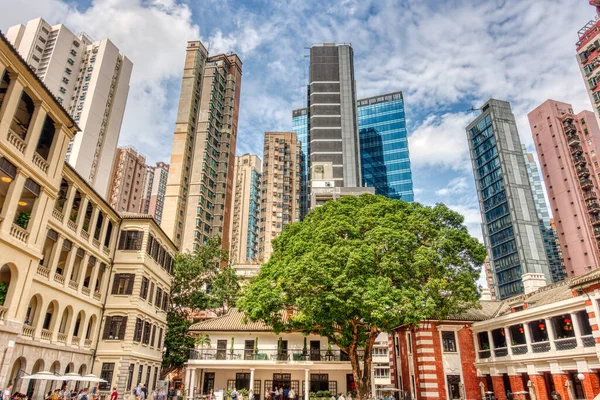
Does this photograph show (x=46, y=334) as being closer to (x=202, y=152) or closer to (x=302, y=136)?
(x=202, y=152)

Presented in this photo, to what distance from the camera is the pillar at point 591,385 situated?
22.2 m

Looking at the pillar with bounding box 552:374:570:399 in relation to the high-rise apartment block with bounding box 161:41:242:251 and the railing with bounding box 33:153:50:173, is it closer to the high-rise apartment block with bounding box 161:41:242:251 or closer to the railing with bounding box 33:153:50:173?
the railing with bounding box 33:153:50:173

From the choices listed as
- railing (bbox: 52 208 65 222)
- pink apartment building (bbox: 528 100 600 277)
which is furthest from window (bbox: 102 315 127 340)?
pink apartment building (bbox: 528 100 600 277)

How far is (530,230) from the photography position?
9294 cm

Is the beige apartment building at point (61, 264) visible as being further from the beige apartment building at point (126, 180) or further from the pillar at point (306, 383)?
the beige apartment building at point (126, 180)

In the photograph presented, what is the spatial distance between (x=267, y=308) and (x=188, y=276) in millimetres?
21939

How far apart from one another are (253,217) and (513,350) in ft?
289

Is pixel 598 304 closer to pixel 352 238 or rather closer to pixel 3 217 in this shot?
pixel 352 238

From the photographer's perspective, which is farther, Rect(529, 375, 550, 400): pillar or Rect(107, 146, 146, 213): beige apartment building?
Rect(107, 146, 146, 213): beige apartment building

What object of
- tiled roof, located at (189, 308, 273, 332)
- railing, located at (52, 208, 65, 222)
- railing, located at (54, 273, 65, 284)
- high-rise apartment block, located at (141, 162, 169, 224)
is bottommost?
tiled roof, located at (189, 308, 273, 332)

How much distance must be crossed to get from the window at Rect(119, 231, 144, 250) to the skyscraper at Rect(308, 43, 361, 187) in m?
57.6

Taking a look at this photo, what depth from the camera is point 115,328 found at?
101 feet

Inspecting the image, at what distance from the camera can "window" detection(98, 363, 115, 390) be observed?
28969mm

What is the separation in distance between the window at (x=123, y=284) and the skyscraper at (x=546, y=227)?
9985 cm
